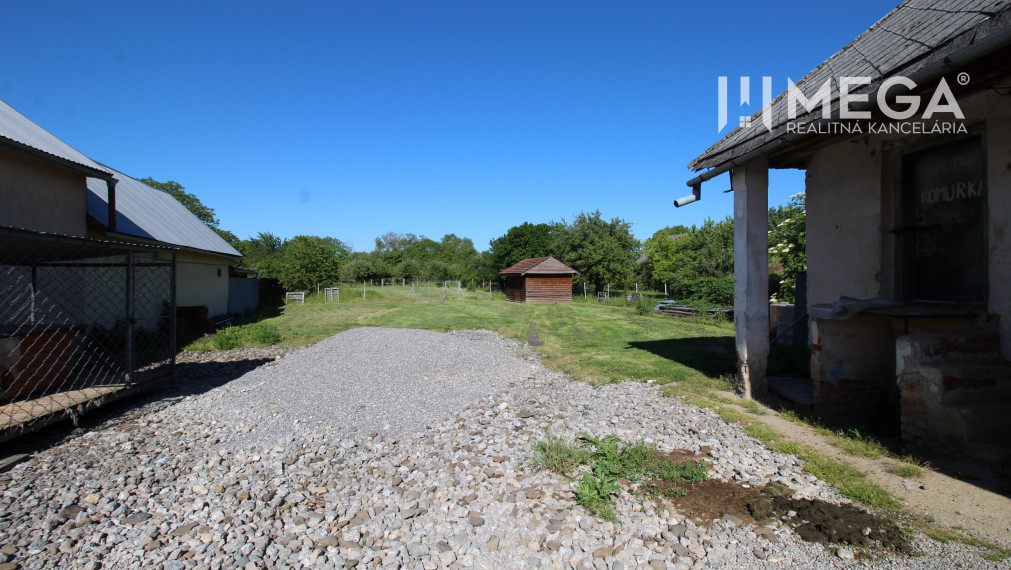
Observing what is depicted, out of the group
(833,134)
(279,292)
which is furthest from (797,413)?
(279,292)

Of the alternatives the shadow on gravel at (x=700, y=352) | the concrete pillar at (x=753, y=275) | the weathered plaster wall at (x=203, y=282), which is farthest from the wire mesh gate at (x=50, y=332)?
the shadow on gravel at (x=700, y=352)

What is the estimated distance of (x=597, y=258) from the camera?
36.6 metres

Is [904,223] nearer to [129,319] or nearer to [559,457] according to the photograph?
[559,457]

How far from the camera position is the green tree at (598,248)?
3659 cm

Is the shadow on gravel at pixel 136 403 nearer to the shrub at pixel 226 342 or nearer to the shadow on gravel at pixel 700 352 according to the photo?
the shrub at pixel 226 342

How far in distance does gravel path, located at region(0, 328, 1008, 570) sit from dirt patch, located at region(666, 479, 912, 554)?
121 mm

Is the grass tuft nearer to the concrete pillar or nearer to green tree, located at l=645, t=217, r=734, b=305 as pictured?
the concrete pillar

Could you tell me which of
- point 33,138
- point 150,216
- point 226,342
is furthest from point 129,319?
point 150,216

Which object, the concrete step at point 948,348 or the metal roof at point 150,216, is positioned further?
the metal roof at point 150,216

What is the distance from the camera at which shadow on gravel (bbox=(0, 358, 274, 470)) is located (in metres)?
5.05

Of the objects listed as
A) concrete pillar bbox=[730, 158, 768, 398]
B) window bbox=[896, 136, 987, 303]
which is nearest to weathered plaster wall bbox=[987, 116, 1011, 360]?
window bbox=[896, 136, 987, 303]

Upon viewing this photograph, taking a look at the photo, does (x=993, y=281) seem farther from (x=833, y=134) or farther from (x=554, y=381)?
(x=554, y=381)

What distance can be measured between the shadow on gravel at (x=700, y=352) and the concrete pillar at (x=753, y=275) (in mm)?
1497

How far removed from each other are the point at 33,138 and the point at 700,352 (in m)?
14.5
